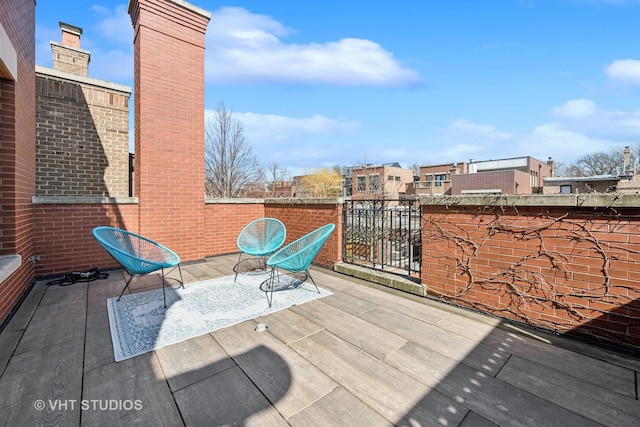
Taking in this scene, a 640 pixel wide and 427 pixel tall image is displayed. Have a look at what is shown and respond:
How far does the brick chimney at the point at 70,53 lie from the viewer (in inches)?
270

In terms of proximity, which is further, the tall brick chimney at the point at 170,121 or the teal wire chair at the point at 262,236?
the tall brick chimney at the point at 170,121

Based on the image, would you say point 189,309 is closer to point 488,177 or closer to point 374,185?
point 374,185

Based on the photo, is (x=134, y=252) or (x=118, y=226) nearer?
(x=134, y=252)

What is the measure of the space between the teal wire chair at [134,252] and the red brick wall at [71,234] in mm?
1187

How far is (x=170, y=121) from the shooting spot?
4.77 meters

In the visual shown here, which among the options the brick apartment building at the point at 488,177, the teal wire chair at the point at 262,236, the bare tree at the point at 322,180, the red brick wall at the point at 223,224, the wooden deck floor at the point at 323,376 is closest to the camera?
the wooden deck floor at the point at 323,376

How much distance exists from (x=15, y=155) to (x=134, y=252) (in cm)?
154

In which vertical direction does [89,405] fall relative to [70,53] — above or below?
below

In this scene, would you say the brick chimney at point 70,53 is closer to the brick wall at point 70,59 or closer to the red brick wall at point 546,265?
the brick wall at point 70,59

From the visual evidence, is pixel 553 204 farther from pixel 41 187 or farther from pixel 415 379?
pixel 41 187

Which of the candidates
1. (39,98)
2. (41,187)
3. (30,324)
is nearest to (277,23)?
(39,98)

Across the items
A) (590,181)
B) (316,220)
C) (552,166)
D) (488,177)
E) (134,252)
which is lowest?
(134,252)

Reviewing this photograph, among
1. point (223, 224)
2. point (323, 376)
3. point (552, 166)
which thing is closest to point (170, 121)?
point (223, 224)

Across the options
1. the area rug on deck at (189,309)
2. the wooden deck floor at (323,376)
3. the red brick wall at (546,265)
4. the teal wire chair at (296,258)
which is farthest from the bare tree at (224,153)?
the red brick wall at (546,265)
